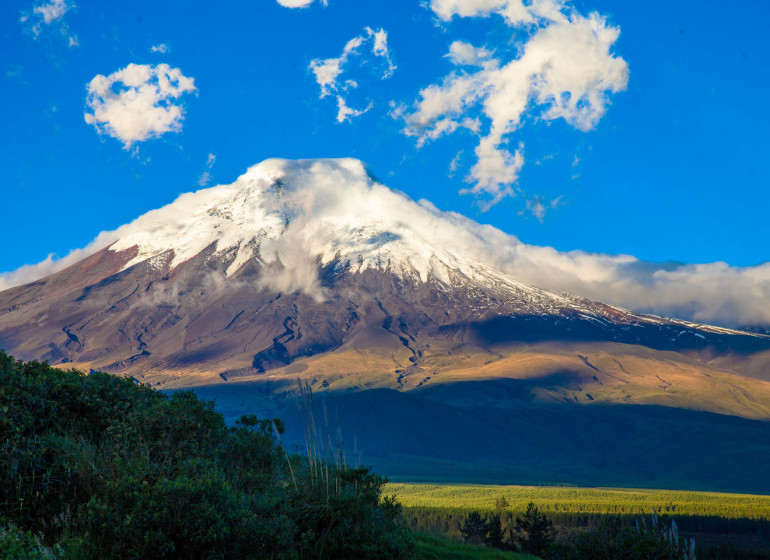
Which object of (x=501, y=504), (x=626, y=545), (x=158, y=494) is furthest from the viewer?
(x=501, y=504)

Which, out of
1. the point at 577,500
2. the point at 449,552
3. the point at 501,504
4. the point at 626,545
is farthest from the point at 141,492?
the point at 577,500

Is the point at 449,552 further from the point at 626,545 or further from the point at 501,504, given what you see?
the point at 501,504

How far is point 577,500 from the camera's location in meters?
124

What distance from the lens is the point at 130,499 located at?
14453 mm

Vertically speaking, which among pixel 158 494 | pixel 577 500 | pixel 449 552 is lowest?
pixel 577 500

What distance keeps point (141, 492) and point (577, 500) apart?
122122mm

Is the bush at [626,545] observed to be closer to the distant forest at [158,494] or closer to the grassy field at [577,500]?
the distant forest at [158,494]

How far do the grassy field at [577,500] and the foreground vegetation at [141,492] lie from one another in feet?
270

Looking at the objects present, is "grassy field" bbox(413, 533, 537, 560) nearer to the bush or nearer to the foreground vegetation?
the foreground vegetation

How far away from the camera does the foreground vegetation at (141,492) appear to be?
1424 cm

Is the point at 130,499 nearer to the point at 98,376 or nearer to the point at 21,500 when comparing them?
the point at 21,500

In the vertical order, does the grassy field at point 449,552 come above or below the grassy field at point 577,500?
above

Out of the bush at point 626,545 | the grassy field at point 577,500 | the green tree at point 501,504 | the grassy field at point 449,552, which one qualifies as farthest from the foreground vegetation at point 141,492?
the grassy field at point 577,500

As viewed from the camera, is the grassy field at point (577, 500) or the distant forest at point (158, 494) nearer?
the distant forest at point (158, 494)
